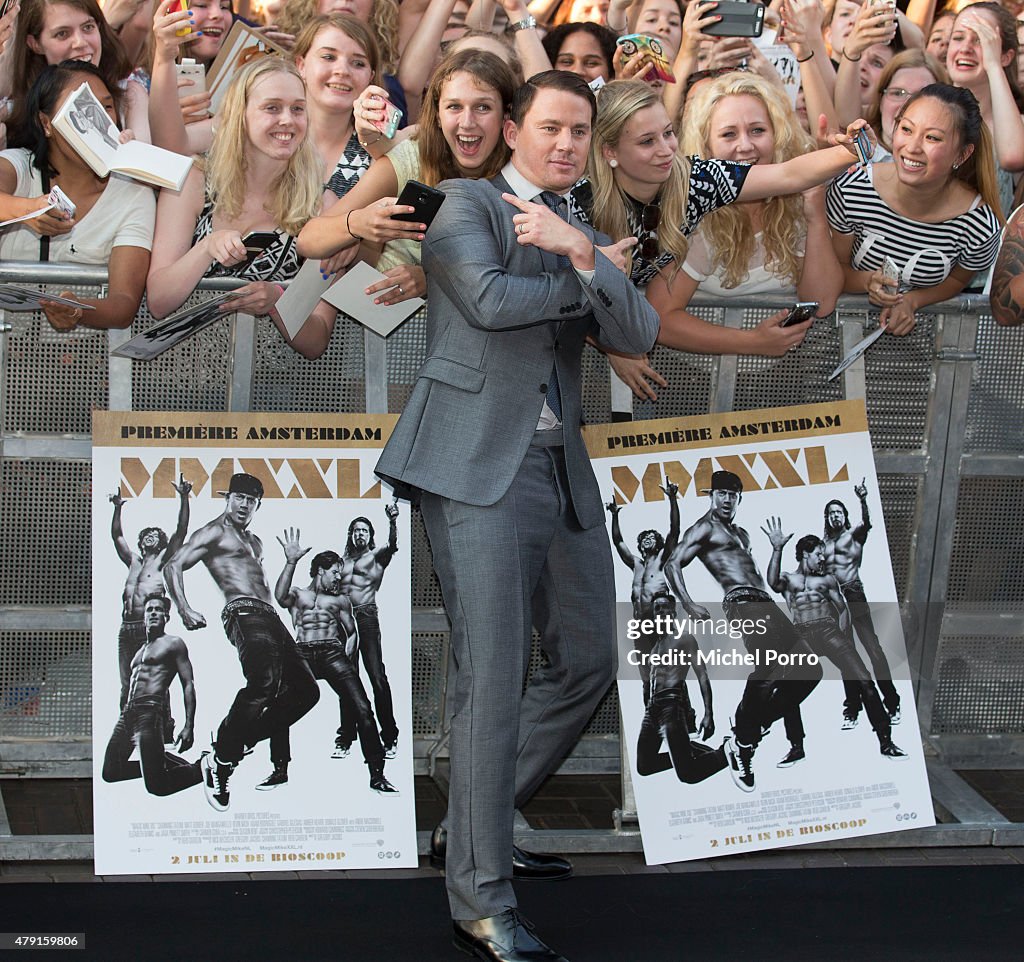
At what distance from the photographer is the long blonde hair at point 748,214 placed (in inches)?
181

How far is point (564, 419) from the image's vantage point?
384 cm

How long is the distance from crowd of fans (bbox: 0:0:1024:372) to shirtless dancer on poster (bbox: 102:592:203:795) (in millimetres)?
954

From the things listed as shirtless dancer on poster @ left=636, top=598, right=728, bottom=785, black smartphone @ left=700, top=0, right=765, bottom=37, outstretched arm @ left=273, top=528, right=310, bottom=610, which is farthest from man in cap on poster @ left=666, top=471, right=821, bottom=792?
black smartphone @ left=700, top=0, right=765, bottom=37

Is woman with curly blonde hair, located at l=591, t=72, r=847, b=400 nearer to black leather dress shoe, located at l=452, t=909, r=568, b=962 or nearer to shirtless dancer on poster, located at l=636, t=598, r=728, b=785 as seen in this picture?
shirtless dancer on poster, located at l=636, t=598, r=728, b=785

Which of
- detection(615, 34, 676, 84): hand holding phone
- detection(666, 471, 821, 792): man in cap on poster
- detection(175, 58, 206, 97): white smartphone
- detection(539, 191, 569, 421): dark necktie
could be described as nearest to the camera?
detection(539, 191, 569, 421): dark necktie

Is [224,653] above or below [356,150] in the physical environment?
below

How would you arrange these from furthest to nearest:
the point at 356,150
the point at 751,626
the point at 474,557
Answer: the point at 356,150
the point at 751,626
the point at 474,557

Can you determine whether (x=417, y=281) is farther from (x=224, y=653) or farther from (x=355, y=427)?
(x=224, y=653)

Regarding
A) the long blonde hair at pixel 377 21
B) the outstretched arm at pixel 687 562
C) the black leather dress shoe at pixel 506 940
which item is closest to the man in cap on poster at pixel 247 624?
the black leather dress shoe at pixel 506 940

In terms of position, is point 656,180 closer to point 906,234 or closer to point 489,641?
point 906,234

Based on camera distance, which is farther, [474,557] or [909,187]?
[909,187]

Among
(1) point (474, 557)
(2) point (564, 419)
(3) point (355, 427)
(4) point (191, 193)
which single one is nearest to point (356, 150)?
(4) point (191, 193)

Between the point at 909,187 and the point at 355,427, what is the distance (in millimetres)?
2044

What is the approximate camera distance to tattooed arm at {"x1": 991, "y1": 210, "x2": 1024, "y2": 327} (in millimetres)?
4691
